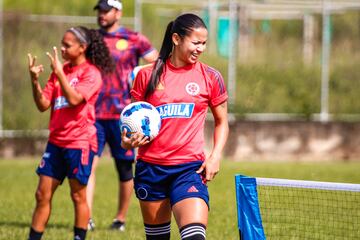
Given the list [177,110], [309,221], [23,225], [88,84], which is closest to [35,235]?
[88,84]

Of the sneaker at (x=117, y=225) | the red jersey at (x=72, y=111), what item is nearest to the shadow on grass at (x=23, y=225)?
the sneaker at (x=117, y=225)

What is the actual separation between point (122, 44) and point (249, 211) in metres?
4.39

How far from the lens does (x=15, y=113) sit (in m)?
18.3

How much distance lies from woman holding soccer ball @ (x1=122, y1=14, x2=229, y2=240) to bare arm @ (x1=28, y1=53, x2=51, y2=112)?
1813 mm

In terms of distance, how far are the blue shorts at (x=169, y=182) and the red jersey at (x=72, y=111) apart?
2.13 m

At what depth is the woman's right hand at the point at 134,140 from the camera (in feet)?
22.8

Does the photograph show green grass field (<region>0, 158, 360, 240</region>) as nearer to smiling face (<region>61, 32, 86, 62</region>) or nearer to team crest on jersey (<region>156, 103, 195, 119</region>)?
smiling face (<region>61, 32, 86, 62</region>)

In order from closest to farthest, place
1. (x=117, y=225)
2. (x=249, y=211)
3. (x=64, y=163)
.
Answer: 1. (x=249, y=211)
2. (x=64, y=163)
3. (x=117, y=225)

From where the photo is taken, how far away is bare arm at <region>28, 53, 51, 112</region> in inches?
343

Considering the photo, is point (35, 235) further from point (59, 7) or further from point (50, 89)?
point (59, 7)

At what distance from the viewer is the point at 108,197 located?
13.9 metres

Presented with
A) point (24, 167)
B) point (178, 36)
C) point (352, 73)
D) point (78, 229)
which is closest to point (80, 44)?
point (78, 229)

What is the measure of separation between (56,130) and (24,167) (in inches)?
320

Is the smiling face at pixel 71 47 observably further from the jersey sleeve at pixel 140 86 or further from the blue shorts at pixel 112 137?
the jersey sleeve at pixel 140 86
